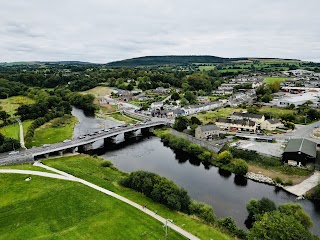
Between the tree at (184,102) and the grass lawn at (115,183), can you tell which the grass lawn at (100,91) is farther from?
the grass lawn at (115,183)

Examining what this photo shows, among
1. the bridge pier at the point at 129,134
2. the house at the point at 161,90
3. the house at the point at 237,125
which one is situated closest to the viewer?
the house at the point at 237,125

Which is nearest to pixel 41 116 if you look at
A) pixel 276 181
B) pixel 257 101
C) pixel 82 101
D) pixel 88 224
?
pixel 82 101

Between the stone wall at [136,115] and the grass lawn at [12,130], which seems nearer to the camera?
the grass lawn at [12,130]

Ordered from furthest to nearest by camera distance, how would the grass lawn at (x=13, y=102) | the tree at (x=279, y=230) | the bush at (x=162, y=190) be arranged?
the grass lawn at (x=13, y=102) → the bush at (x=162, y=190) → the tree at (x=279, y=230)

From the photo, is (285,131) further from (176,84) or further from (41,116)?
(176,84)

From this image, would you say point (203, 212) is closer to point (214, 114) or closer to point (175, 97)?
point (214, 114)

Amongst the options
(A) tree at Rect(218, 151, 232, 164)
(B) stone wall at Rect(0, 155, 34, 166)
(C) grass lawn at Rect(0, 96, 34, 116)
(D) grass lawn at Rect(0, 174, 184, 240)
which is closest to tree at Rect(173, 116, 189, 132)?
(A) tree at Rect(218, 151, 232, 164)

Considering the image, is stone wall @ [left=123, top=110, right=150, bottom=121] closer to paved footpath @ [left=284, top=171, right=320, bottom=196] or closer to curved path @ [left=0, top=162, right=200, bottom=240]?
curved path @ [left=0, top=162, right=200, bottom=240]

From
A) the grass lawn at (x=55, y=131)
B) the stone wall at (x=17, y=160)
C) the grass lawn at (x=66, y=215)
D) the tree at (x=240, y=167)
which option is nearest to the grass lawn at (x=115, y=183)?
the grass lawn at (x=66, y=215)
